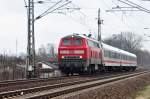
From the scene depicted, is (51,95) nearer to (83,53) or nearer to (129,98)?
(129,98)

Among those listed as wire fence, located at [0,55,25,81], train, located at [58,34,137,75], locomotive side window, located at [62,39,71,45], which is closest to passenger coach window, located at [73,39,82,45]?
train, located at [58,34,137,75]

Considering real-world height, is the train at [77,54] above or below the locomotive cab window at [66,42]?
below

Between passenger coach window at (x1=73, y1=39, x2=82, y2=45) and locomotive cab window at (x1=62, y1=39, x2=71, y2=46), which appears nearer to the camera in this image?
passenger coach window at (x1=73, y1=39, x2=82, y2=45)

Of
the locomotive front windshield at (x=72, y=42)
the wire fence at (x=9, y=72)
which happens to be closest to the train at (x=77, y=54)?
the locomotive front windshield at (x=72, y=42)

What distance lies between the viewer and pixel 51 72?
54875 mm

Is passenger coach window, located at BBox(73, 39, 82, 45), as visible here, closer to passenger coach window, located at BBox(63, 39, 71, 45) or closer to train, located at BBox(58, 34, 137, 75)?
train, located at BBox(58, 34, 137, 75)

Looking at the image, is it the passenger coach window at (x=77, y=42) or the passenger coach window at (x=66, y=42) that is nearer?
the passenger coach window at (x=77, y=42)

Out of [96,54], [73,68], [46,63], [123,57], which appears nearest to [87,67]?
[73,68]

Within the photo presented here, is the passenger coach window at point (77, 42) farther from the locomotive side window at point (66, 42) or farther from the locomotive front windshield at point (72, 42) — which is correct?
the locomotive side window at point (66, 42)

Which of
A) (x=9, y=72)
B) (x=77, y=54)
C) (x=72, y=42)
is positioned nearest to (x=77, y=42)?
(x=72, y=42)

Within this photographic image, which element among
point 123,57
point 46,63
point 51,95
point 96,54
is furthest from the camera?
point 46,63

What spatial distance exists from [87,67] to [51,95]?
20.4 metres

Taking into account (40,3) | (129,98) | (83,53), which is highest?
(40,3)

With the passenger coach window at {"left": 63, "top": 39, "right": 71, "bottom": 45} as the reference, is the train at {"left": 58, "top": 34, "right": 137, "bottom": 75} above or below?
below
